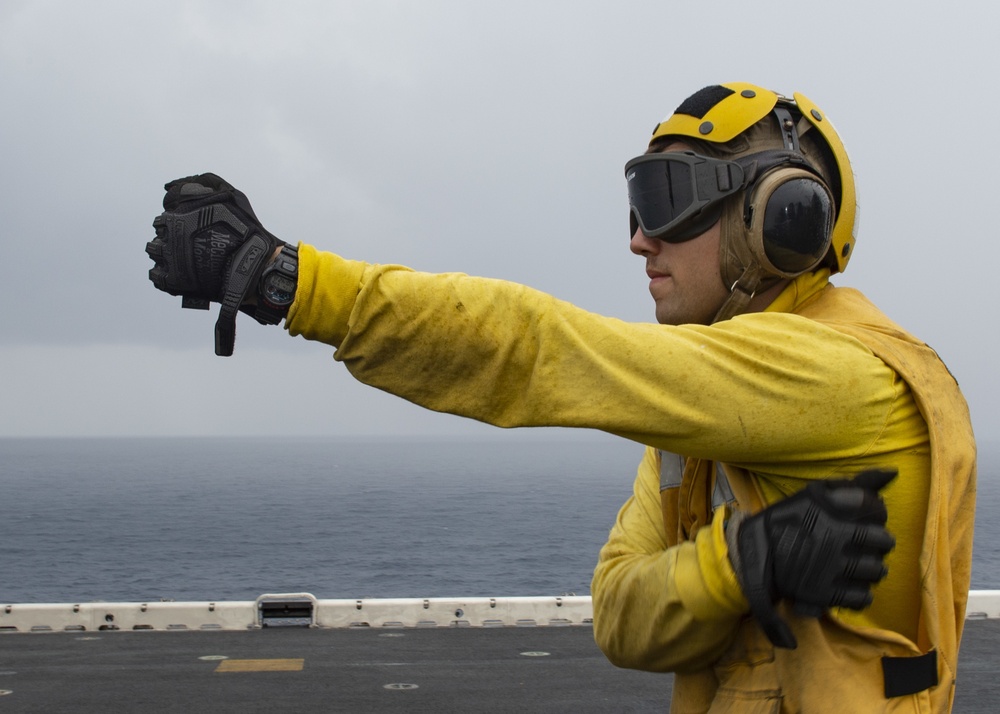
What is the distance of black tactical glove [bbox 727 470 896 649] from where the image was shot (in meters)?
2.10

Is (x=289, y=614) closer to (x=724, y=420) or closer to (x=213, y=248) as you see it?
(x=213, y=248)

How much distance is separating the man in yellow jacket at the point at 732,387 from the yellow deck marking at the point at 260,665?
789 cm

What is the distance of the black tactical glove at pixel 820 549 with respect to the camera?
2.10m

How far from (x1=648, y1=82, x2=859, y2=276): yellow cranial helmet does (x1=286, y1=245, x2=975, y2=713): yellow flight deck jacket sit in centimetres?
23

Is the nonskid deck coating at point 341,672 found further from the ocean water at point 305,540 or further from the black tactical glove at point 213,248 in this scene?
the ocean water at point 305,540

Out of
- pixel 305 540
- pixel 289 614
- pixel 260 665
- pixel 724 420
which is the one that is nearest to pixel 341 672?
pixel 260 665

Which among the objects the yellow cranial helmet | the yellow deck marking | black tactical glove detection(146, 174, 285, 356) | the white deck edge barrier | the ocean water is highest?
the yellow cranial helmet

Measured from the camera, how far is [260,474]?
146250mm

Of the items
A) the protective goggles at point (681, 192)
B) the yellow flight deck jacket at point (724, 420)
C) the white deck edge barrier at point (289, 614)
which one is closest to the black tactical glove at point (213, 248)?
the yellow flight deck jacket at point (724, 420)

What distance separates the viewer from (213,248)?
2.07 meters

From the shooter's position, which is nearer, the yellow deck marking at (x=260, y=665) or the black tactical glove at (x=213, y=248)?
the black tactical glove at (x=213, y=248)

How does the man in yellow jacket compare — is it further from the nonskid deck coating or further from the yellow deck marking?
the yellow deck marking

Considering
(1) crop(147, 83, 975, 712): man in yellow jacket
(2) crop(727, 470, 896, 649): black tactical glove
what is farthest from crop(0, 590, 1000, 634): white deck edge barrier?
(2) crop(727, 470, 896, 649): black tactical glove

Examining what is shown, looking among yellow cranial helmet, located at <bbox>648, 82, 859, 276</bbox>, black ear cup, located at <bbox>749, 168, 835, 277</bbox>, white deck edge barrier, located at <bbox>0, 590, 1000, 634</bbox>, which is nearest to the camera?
black ear cup, located at <bbox>749, 168, 835, 277</bbox>
